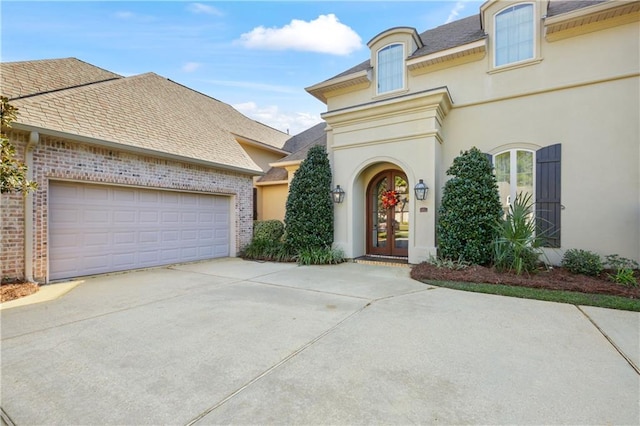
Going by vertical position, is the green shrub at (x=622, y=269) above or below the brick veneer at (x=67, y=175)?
below

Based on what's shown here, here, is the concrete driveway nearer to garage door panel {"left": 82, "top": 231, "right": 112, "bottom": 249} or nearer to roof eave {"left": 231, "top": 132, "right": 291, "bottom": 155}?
garage door panel {"left": 82, "top": 231, "right": 112, "bottom": 249}

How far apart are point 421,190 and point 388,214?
188 centimetres

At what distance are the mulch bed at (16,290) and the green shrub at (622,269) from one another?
11337mm

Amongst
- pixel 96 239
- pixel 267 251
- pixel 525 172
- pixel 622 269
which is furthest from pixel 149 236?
pixel 622 269

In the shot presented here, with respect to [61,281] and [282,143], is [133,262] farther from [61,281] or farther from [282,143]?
[282,143]

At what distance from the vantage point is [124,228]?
7770mm

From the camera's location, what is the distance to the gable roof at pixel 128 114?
265 inches

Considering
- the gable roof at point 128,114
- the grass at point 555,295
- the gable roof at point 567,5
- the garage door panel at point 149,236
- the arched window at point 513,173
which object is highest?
the gable roof at point 567,5

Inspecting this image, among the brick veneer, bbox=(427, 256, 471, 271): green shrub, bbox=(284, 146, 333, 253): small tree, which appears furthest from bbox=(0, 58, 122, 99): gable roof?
bbox=(427, 256, 471, 271): green shrub

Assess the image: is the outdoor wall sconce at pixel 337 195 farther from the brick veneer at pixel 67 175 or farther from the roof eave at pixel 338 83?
the brick veneer at pixel 67 175

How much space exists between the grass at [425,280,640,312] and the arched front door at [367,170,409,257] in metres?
3.50

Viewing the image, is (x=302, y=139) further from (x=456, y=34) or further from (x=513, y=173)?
(x=513, y=173)

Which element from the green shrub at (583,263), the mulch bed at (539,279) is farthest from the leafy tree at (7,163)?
the green shrub at (583,263)

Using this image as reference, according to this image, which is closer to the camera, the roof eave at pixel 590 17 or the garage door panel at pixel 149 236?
the roof eave at pixel 590 17
